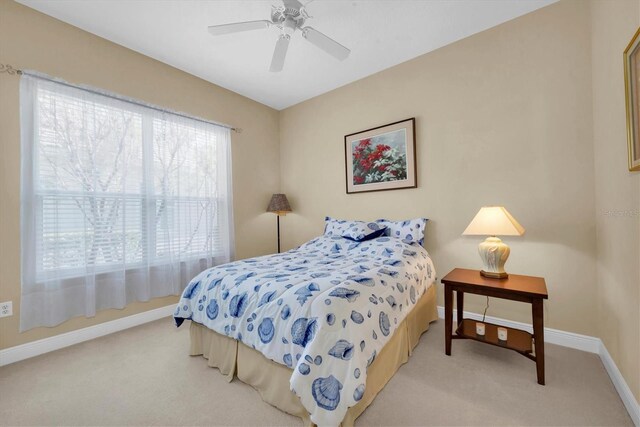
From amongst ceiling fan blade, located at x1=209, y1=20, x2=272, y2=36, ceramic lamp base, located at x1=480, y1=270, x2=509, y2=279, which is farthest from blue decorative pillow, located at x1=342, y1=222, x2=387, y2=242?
ceiling fan blade, located at x1=209, y1=20, x2=272, y2=36

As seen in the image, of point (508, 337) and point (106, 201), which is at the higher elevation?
point (106, 201)

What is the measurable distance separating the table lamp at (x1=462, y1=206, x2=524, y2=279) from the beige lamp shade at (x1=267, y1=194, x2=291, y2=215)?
7.81 feet

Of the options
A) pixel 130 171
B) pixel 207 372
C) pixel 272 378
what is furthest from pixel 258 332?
pixel 130 171

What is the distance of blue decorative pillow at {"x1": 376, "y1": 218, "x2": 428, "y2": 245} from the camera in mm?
2652

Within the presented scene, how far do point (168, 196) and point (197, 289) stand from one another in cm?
135

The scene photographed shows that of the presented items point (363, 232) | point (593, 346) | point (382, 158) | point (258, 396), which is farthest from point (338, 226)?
point (593, 346)

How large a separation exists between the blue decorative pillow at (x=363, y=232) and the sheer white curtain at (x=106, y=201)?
5.55ft

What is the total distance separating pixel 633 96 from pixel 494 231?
989 mm

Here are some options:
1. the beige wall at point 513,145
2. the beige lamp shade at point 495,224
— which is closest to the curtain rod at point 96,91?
the beige wall at point 513,145

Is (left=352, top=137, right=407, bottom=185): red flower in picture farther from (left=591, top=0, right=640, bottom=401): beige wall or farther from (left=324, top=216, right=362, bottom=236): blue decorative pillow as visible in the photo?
(left=591, top=0, right=640, bottom=401): beige wall

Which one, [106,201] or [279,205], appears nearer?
[106,201]

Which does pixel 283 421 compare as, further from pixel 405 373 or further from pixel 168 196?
pixel 168 196

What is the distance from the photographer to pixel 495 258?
→ 200 cm

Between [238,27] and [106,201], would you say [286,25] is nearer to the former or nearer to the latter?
[238,27]
